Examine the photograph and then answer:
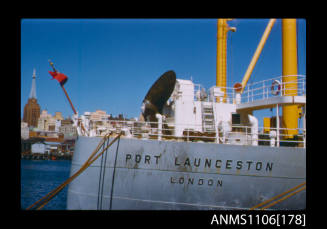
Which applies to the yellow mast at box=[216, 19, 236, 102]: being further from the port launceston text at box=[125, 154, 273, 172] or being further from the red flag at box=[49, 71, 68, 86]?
the red flag at box=[49, 71, 68, 86]

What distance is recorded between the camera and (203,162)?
11.1 metres

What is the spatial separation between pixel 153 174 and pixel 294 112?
934cm

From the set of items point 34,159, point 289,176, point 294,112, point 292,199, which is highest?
point 294,112

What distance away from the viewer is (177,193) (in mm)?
11094

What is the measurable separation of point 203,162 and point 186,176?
840mm

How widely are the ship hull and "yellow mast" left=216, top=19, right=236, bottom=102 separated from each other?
466 inches

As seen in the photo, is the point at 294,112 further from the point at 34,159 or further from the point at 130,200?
the point at 34,159

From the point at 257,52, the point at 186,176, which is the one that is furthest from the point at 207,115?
the point at 257,52

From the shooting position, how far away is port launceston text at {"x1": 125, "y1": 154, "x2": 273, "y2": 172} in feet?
36.3

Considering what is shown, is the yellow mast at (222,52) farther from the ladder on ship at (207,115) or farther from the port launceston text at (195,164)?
the port launceston text at (195,164)

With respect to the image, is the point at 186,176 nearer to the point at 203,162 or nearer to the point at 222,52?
the point at 203,162

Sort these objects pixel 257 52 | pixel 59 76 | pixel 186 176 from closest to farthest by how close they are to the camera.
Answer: pixel 186 176, pixel 59 76, pixel 257 52

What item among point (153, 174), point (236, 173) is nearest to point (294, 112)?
point (236, 173)

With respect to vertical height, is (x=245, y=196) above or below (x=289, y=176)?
below
